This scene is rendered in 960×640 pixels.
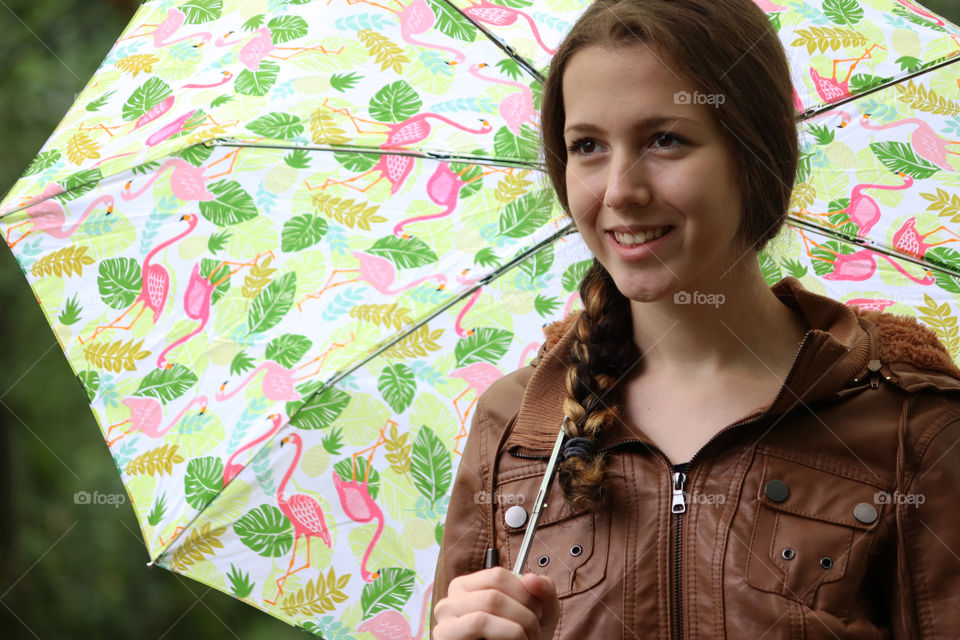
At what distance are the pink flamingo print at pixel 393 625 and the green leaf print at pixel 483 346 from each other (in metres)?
0.44

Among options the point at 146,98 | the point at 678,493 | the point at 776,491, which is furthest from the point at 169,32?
the point at 776,491

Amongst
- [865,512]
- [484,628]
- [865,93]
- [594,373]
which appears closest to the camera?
[484,628]

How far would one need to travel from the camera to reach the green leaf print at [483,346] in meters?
2.18

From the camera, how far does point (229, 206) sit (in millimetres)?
2158

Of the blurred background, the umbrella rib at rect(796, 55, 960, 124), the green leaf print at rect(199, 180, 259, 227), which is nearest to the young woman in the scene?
the umbrella rib at rect(796, 55, 960, 124)

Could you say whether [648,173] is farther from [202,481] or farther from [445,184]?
[202,481]

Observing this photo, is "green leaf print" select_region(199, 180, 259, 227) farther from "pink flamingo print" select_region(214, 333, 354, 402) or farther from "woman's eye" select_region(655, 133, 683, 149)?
"woman's eye" select_region(655, 133, 683, 149)

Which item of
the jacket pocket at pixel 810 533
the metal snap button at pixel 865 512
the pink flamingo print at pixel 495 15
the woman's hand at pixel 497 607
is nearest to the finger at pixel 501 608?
the woman's hand at pixel 497 607

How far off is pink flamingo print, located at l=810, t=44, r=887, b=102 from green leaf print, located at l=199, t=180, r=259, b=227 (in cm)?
105

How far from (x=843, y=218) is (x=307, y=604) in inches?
48.3

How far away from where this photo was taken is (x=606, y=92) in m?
1.68

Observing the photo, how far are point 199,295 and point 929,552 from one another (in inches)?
52.2

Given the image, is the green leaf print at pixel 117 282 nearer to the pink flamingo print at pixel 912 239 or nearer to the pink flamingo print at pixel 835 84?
the pink flamingo print at pixel 835 84

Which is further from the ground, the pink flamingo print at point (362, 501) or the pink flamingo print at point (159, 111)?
the pink flamingo print at point (159, 111)
